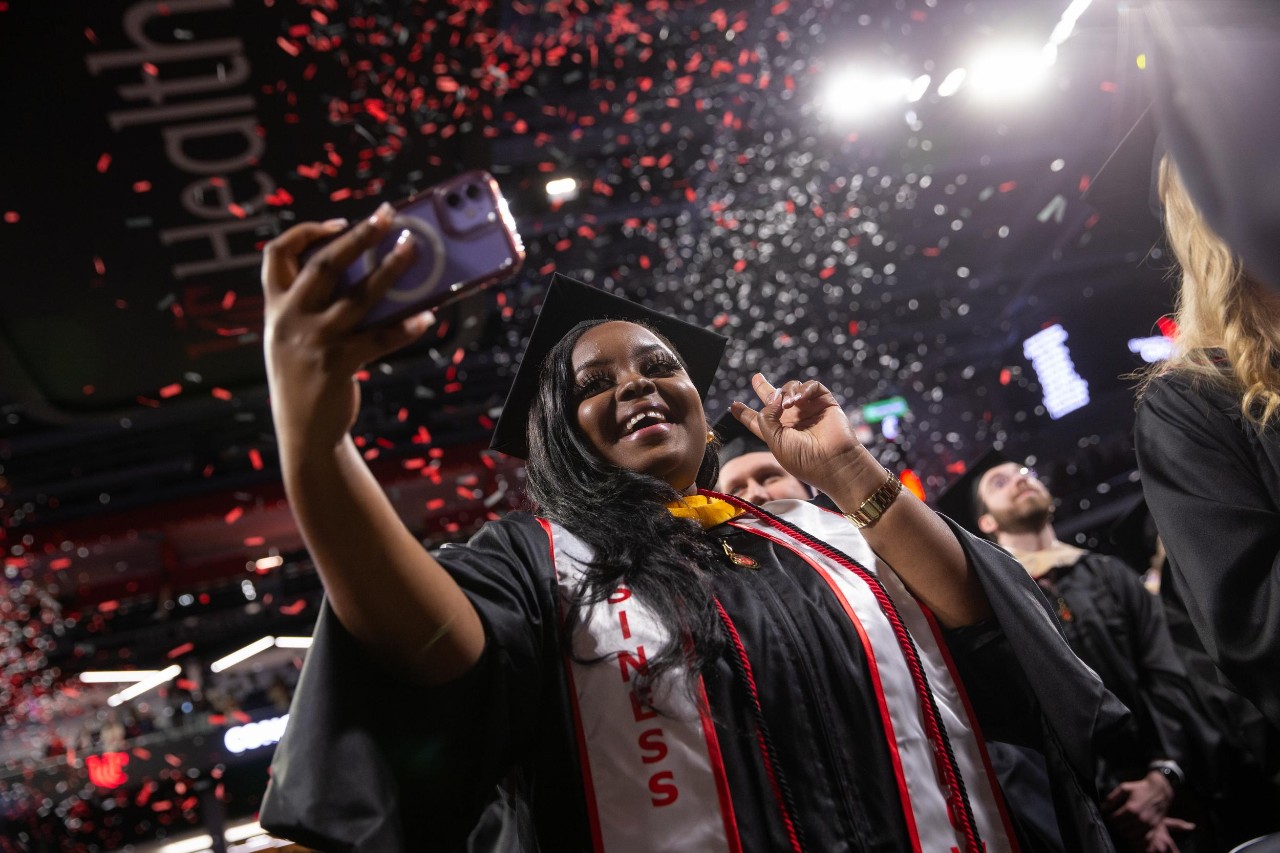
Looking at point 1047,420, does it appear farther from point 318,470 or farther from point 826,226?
point 318,470

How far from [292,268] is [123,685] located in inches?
696

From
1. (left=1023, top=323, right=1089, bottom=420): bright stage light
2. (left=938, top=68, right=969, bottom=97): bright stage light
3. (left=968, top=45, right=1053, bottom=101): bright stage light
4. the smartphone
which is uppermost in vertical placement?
(left=938, top=68, right=969, bottom=97): bright stage light

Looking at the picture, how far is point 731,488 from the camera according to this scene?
10.2 ft

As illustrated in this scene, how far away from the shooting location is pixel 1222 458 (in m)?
1.33

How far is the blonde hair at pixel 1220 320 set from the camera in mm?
1358

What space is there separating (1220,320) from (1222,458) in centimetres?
32

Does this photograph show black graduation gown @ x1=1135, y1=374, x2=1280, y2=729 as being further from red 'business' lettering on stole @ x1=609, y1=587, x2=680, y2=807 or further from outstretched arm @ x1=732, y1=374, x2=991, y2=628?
red 'business' lettering on stole @ x1=609, y1=587, x2=680, y2=807

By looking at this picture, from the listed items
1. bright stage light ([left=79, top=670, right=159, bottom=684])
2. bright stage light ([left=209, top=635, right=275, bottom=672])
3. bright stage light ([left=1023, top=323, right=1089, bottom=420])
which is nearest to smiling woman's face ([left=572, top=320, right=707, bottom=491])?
bright stage light ([left=1023, top=323, right=1089, bottom=420])

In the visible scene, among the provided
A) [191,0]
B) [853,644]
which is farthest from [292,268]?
[191,0]

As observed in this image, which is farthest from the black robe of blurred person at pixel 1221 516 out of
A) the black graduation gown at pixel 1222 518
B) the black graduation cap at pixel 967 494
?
the black graduation cap at pixel 967 494

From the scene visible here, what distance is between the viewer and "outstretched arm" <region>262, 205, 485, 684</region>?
797 mm

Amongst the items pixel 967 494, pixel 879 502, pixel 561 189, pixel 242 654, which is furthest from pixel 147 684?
pixel 879 502

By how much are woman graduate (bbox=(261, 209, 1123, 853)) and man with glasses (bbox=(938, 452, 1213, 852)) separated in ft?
6.24

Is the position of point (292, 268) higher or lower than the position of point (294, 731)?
higher
